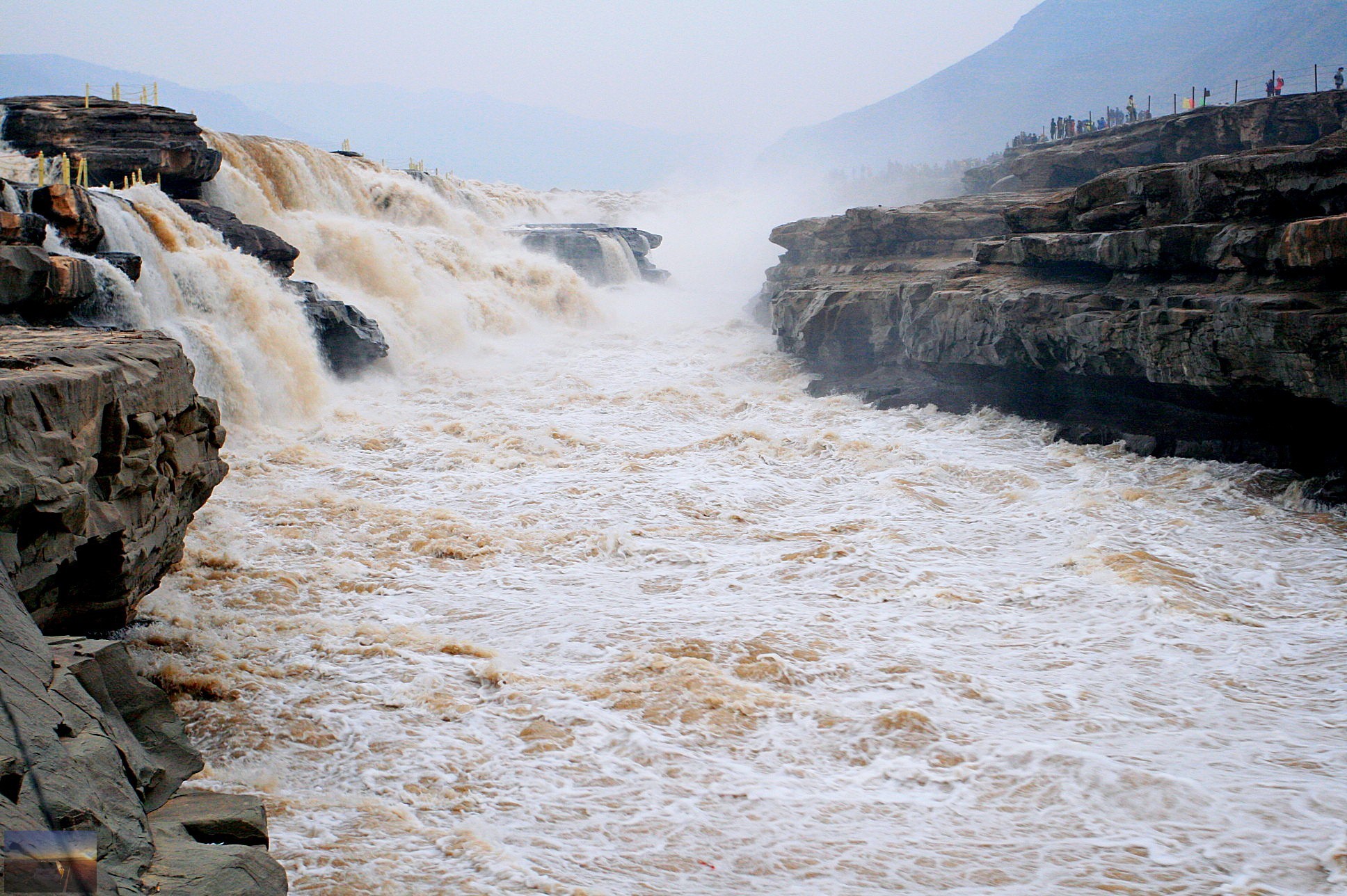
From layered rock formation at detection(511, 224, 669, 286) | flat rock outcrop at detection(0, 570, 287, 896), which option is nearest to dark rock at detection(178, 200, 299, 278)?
layered rock formation at detection(511, 224, 669, 286)

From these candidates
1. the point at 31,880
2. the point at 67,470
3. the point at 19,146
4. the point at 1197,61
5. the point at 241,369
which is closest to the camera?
the point at 31,880

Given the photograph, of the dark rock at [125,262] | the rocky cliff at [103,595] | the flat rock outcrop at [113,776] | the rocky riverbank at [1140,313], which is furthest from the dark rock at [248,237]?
the flat rock outcrop at [113,776]

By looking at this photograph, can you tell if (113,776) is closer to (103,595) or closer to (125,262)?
(103,595)

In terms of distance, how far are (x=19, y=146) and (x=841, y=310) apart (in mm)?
14701

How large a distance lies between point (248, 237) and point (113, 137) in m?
3.38

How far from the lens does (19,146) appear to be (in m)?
15.9

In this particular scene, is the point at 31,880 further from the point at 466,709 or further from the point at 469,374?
the point at 469,374

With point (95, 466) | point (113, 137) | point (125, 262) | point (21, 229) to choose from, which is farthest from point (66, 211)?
point (95, 466)

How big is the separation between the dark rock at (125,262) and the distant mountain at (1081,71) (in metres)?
99.4

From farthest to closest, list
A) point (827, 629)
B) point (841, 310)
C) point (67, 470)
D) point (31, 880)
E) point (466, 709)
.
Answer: point (841, 310)
point (827, 629)
point (466, 709)
point (67, 470)
point (31, 880)

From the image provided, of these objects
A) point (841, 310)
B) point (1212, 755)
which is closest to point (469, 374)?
point (841, 310)

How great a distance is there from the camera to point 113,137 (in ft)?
53.4

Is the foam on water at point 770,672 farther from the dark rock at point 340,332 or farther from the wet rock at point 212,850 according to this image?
the dark rock at point 340,332

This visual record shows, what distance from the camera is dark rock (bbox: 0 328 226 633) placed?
4.07 meters
